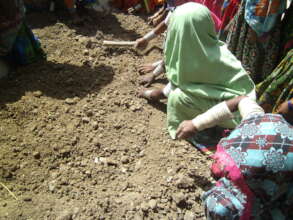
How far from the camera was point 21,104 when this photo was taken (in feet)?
9.37

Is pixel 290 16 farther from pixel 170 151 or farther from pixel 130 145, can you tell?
pixel 130 145

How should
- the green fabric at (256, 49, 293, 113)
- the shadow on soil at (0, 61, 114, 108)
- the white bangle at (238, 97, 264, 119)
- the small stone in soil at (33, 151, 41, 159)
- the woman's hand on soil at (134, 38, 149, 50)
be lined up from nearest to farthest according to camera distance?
the white bangle at (238, 97, 264, 119)
the small stone in soil at (33, 151, 41, 159)
the green fabric at (256, 49, 293, 113)
the shadow on soil at (0, 61, 114, 108)
the woman's hand on soil at (134, 38, 149, 50)

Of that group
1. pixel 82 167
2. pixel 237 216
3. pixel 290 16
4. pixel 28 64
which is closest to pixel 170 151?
pixel 82 167

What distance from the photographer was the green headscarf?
8.28ft

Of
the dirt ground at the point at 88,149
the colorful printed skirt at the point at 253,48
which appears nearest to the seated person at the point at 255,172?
the dirt ground at the point at 88,149

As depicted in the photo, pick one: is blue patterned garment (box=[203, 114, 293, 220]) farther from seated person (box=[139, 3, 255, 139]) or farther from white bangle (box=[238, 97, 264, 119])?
seated person (box=[139, 3, 255, 139])

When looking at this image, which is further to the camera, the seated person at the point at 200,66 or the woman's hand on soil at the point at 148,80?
the woman's hand on soil at the point at 148,80

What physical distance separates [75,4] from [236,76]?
2.67m

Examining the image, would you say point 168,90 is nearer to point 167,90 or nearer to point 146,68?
point 167,90

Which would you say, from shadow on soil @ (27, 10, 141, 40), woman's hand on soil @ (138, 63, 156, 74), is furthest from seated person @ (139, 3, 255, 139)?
shadow on soil @ (27, 10, 141, 40)

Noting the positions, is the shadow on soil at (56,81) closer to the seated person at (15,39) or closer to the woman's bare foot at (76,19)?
the seated person at (15,39)

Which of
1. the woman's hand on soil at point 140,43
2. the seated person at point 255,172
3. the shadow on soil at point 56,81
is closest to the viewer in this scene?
the seated person at point 255,172

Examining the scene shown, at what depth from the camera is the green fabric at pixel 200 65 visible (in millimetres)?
2531

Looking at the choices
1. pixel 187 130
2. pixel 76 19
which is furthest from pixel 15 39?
pixel 187 130
